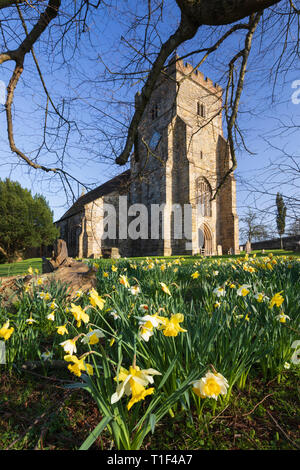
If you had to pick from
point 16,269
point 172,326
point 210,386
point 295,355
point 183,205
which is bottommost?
point 16,269

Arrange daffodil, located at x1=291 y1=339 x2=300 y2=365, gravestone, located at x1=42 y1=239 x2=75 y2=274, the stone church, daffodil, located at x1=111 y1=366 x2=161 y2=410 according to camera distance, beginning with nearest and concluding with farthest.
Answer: daffodil, located at x1=111 y1=366 x2=161 y2=410, daffodil, located at x1=291 y1=339 x2=300 y2=365, gravestone, located at x1=42 y1=239 x2=75 y2=274, the stone church

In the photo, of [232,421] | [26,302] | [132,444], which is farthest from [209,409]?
[26,302]

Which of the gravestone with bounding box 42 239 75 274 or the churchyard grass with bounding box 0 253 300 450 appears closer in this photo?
the churchyard grass with bounding box 0 253 300 450

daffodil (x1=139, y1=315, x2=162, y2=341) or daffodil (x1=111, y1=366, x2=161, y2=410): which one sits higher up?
daffodil (x1=139, y1=315, x2=162, y2=341)

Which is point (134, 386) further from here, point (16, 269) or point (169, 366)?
point (16, 269)

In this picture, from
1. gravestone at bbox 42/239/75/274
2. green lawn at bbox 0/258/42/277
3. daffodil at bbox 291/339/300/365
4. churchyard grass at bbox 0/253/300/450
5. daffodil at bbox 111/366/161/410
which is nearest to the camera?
daffodil at bbox 111/366/161/410

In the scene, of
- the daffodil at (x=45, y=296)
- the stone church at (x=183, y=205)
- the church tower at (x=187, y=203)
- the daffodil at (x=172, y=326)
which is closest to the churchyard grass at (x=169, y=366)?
the daffodil at (x=172, y=326)

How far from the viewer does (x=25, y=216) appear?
2675 cm

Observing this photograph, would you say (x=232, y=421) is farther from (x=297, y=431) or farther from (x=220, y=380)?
(x=220, y=380)

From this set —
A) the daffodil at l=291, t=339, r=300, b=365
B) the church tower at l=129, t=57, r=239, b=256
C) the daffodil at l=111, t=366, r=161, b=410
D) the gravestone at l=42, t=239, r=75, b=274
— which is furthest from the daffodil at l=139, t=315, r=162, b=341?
the church tower at l=129, t=57, r=239, b=256

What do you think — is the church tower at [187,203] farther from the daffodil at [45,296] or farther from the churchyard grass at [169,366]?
the churchyard grass at [169,366]

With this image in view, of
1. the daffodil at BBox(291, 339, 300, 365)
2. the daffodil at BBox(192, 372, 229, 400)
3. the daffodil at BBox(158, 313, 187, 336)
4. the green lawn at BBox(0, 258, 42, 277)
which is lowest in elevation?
the green lawn at BBox(0, 258, 42, 277)

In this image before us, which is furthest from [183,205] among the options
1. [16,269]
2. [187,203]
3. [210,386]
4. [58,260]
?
[210,386]

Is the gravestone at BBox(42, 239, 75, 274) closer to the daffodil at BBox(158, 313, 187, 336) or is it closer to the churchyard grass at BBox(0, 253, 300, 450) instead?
the churchyard grass at BBox(0, 253, 300, 450)
